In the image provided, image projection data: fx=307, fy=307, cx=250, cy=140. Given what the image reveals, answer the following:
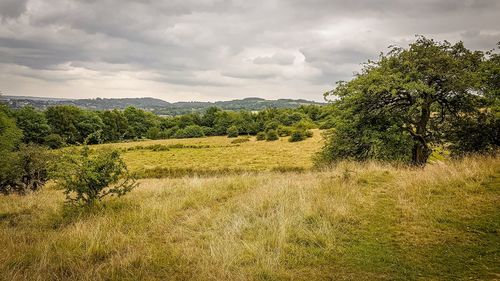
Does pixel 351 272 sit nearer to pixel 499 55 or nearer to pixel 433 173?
pixel 433 173

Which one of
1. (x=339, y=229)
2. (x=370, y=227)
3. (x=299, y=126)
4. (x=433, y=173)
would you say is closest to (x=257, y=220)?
(x=339, y=229)

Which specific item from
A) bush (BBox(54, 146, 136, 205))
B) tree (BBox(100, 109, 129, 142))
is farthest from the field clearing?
bush (BBox(54, 146, 136, 205))

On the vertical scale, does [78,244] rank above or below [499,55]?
below

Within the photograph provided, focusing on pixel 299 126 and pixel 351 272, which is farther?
pixel 299 126

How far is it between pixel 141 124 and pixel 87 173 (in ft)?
346

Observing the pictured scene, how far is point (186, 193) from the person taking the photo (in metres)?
10.9

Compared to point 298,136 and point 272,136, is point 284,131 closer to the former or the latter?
point 272,136

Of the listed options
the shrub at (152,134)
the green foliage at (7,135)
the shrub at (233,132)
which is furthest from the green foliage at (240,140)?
the green foliage at (7,135)

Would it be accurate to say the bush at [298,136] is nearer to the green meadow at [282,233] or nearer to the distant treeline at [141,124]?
the distant treeline at [141,124]

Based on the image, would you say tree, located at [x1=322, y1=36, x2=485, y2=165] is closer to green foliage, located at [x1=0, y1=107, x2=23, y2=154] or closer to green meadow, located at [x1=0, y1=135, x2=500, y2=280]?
green meadow, located at [x1=0, y1=135, x2=500, y2=280]

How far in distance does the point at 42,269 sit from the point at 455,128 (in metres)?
18.4

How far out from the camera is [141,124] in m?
109

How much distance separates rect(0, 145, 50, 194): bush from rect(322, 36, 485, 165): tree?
748 inches

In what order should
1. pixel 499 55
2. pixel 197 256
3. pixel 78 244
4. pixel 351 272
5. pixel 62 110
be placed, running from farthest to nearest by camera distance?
pixel 62 110, pixel 499 55, pixel 78 244, pixel 197 256, pixel 351 272
